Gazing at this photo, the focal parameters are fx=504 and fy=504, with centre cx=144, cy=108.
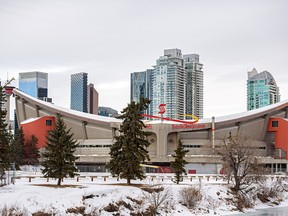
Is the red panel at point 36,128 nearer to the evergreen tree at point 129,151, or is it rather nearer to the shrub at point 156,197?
the evergreen tree at point 129,151

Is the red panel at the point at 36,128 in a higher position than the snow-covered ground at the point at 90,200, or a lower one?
higher

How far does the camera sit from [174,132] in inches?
4995

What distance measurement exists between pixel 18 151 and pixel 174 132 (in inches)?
1547

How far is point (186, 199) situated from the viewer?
188 feet

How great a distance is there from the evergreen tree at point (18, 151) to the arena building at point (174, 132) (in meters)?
12.2

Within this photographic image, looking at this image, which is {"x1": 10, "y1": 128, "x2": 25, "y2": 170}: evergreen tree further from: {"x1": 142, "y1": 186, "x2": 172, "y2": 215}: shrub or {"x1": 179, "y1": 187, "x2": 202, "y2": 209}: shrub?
{"x1": 179, "y1": 187, "x2": 202, "y2": 209}: shrub

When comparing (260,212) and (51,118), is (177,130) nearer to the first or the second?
(51,118)

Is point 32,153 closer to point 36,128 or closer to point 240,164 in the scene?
point 36,128

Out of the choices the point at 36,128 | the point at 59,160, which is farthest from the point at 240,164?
the point at 36,128

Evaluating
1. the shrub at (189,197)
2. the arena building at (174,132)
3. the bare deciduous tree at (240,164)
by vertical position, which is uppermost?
the arena building at (174,132)

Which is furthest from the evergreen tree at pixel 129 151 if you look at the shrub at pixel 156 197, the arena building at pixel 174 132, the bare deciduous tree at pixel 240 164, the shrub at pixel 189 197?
the arena building at pixel 174 132

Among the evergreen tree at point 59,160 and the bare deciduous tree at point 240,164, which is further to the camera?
the bare deciduous tree at point 240,164

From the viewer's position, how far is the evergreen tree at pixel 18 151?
102100 mm

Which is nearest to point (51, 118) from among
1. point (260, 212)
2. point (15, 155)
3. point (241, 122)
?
point (15, 155)
